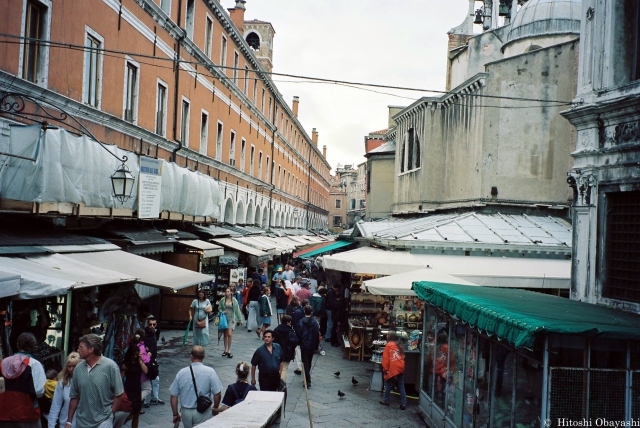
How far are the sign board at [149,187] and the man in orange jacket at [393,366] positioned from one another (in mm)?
6363

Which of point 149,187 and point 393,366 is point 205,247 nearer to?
point 149,187

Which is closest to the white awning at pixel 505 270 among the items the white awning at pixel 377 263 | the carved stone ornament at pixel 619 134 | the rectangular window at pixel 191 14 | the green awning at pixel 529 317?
the white awning at pixel 377 263

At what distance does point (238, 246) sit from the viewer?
19.2 m

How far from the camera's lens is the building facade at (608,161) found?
8422mm

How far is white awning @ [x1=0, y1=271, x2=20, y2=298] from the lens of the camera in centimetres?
630

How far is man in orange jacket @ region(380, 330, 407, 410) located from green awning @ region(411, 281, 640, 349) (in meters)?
2.01

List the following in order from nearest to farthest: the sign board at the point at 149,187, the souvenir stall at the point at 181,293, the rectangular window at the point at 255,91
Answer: the sign board at the point at 149,187
the souvenir stall at the point at 181,293
the rectangular window at the point at 255,91

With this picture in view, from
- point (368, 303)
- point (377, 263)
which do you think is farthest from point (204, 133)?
point (377, 263)

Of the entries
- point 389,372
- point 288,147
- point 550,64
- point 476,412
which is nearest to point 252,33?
point 288,147

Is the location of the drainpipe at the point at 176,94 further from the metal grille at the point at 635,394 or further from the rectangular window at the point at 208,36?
the metal grille at the point at 635,394

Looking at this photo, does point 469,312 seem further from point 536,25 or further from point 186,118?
point 536,25

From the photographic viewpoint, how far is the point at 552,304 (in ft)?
22.8

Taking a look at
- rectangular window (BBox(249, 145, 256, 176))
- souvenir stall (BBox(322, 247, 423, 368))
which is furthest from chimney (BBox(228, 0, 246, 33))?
souvenir stall (BBox(322, 247, 423, 368))

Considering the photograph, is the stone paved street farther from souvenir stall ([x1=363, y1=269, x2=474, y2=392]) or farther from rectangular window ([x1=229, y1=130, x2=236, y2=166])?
rectangular window ([x1=229, y1=130, x2=236, y2=166])
